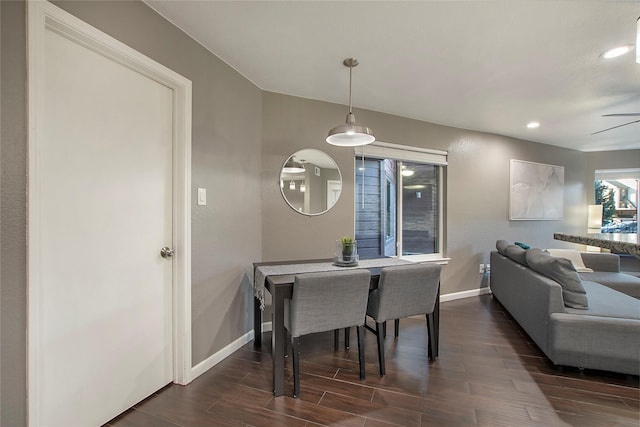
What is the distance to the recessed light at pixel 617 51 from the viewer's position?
6.89 feet

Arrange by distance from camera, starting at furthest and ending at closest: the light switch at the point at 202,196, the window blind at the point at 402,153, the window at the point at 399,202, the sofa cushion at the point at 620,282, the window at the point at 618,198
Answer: the window at the point at 618,198, the window at the point at 399,202, the window blind at the point at 402,153, the sofa cushion at the point at 620,282, the light switch at the point at 202,196

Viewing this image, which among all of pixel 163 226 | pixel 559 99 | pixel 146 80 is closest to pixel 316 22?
pixel 146 80

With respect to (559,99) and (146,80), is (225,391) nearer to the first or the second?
(146,80)

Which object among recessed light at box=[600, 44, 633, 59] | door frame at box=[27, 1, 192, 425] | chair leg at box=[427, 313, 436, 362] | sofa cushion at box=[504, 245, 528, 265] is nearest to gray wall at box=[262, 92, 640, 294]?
sofa cushion at box=[504, 245, 528, 265]

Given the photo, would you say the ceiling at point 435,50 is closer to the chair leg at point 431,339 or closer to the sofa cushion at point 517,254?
the sofa cushion at point 517,254

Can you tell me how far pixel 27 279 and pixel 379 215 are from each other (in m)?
3.24


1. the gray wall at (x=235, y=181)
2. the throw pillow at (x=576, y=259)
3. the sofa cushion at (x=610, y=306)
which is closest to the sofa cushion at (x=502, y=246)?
the gray wall at (x=235, y=181)

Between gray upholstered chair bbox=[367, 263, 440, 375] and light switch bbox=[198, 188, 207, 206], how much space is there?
1.44 metres

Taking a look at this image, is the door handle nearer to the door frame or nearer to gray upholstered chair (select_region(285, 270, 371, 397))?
the door frame

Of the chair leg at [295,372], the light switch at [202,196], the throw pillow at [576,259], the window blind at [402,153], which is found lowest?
the chair leg at [295,372]

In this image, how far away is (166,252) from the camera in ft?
6.34

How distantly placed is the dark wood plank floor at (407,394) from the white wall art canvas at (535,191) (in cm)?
272

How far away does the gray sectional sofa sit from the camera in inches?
79.0

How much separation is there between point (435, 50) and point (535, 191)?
3803 millimetres
